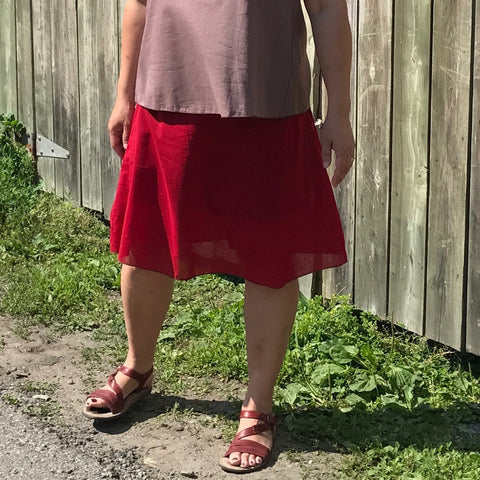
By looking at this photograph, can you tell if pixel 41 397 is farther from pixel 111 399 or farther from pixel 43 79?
pixel 43 79

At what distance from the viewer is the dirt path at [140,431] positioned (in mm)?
3125

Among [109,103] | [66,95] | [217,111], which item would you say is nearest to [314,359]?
[217,111]

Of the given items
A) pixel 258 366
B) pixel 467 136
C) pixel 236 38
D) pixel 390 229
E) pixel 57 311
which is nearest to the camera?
pixel 236 38

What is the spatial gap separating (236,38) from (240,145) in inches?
12.1

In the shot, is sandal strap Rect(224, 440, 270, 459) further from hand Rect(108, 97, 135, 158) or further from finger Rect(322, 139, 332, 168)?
hand Rect(108, 97, 135, 158)

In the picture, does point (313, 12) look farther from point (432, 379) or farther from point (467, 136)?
point (432, 379)

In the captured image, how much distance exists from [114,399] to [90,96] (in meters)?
2.78

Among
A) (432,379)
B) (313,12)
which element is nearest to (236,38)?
(313,12)

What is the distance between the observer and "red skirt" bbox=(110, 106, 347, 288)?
3.04m

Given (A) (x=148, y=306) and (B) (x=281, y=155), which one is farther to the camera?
(A) (x=148, y=306)

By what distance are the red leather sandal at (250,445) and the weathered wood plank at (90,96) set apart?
2868 millimetres

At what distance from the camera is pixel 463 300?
3.77m

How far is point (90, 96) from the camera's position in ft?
19.1

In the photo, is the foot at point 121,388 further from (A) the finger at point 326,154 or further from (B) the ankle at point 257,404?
(A) the finger at point 326,154
